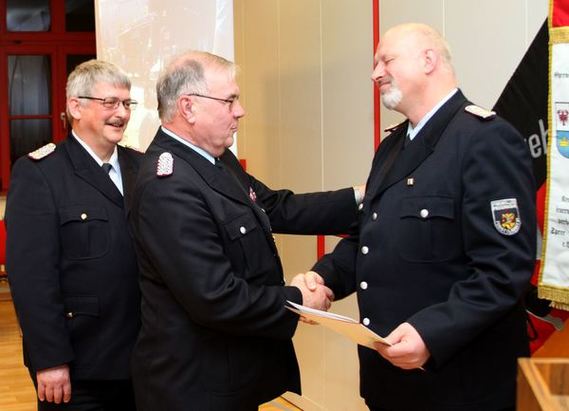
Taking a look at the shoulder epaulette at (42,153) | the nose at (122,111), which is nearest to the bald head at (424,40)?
the nose at (122,111)

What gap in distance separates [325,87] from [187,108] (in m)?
2.07

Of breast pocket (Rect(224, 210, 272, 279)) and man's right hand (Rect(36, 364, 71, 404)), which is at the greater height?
breast pocket (Rect(224, 210, 272, 279))

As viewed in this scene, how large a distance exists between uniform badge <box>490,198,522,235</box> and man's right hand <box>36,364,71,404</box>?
54.0 inches

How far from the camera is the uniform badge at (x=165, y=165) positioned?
222 centimetres

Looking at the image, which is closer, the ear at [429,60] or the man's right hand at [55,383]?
the ear at [429,60]

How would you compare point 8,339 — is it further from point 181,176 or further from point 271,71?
point 181,176

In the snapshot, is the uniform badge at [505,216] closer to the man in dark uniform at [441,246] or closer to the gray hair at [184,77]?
the man in dark uniform at [441,246]

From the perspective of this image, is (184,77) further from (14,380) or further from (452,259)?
(14,380)

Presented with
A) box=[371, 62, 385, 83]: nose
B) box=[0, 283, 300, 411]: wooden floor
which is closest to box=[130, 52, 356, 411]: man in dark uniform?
box=[371, 62, 385, 83]: nose

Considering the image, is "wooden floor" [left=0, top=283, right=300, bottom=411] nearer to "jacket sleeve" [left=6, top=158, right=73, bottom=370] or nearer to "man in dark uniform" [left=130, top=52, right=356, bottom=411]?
"jacket sleeve" [left=6, top=158, right=73, bottom=370]

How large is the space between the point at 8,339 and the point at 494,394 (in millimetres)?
5446

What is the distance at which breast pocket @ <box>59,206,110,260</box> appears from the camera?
2.63 meters

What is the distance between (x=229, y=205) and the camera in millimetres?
2277

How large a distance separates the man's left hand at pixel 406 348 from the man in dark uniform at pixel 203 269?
13.0 inches
